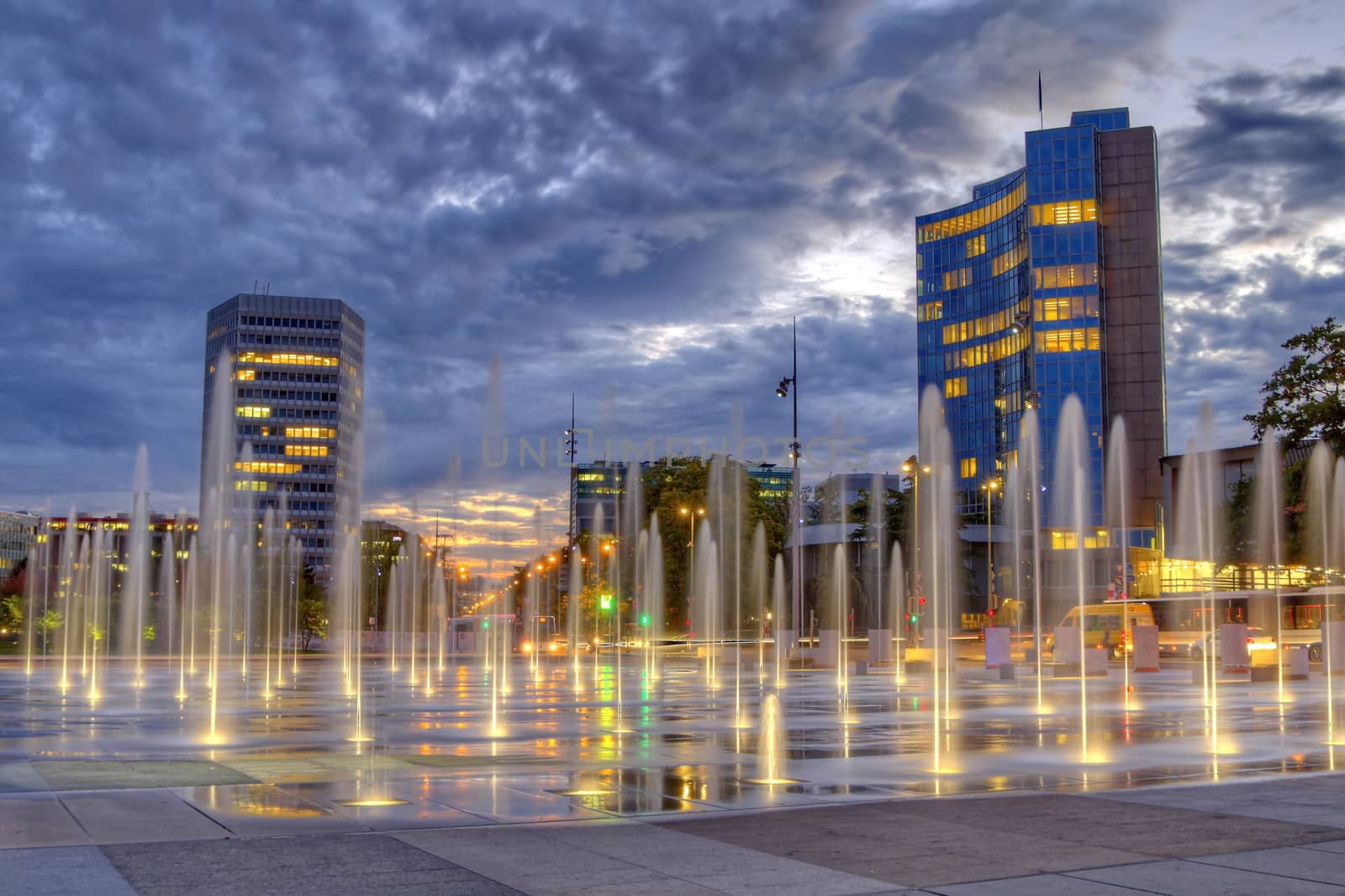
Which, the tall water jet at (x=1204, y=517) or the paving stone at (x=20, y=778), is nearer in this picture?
the paving stone at (x=20, y=778)

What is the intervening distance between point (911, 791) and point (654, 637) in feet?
185

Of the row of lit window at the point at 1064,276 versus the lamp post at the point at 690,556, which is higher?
the row of lit window at the point at 1064,276

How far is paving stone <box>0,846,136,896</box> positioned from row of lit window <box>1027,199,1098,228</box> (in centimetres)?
10715

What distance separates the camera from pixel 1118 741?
18938 mm

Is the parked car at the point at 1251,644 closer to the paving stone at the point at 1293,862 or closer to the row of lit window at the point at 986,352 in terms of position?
the paving stone at the point at 1293,862

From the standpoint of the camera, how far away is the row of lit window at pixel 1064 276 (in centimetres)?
10688

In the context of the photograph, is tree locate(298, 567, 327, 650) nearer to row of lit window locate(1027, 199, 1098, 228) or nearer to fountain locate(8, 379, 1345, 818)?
fountain locate(8, 379, 1345, 818)

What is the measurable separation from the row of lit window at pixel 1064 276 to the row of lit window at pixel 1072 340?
374 cm

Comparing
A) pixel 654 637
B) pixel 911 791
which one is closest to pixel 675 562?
pixel 654 637

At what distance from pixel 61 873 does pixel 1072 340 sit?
106m

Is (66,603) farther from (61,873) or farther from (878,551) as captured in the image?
(61,873)

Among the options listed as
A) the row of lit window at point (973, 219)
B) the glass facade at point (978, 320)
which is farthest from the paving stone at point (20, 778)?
the row of lit window at point (973, 219)

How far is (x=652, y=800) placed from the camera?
12.7m

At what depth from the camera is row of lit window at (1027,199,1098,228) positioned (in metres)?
107
